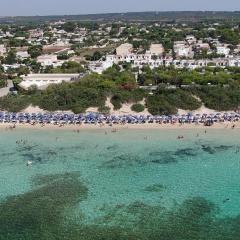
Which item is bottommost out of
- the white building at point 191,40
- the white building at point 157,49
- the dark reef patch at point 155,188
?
the dark reef patch at point 155,188

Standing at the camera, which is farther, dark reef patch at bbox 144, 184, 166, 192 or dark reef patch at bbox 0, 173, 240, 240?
dark reef patch at bbox 144, 184, 166, 192

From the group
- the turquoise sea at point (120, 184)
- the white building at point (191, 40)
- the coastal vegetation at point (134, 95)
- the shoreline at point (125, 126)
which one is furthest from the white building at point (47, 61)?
the white building at point (191, 40)

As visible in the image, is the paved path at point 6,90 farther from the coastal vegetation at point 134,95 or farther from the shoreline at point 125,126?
→ the shoreline at point 125,126

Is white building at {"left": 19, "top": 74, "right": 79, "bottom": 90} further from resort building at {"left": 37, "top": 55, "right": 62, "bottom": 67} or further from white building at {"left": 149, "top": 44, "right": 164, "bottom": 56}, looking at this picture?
white building at {"left": 149, "top": 44, "right": 164, "bottom": 56}

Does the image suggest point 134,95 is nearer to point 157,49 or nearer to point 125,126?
point 125,126

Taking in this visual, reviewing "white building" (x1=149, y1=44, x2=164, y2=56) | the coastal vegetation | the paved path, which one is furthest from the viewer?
"white building" (x1=149, y1=44, x2=164, y2=56)

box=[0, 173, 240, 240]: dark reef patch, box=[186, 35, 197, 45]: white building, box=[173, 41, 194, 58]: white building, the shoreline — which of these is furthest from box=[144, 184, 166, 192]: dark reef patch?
box=[186, 35, 197, 45]: white building

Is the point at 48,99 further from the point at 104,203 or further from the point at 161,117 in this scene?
the point at 104,203

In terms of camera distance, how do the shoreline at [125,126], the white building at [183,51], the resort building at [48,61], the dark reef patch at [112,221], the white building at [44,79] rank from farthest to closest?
the white building at [183,51], the resort building at [48,61], the white building at [44,79], the shoreline at [125,126], the dark reef patch at [112,221]
